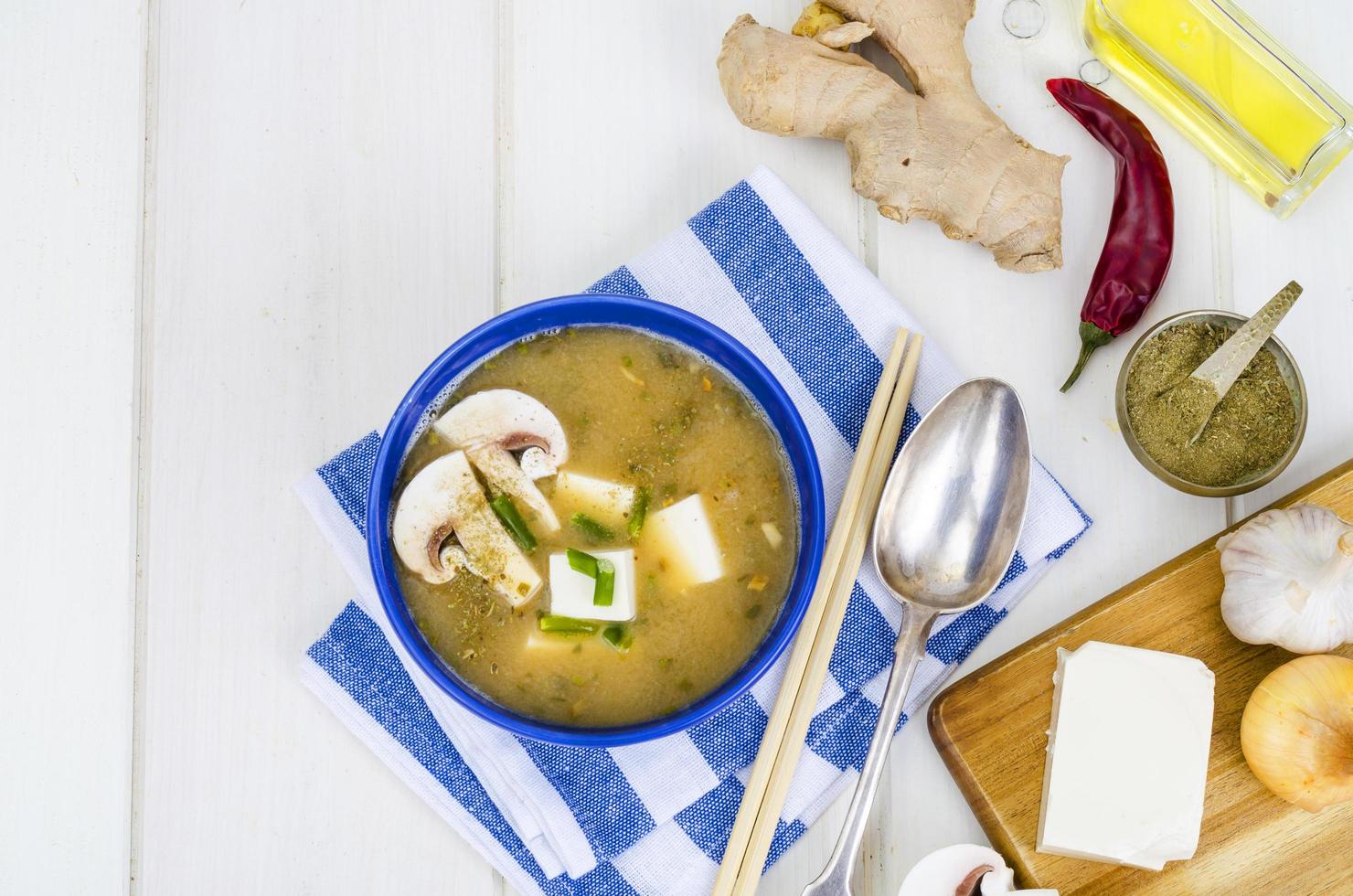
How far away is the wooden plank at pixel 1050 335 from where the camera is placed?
6.70 feet

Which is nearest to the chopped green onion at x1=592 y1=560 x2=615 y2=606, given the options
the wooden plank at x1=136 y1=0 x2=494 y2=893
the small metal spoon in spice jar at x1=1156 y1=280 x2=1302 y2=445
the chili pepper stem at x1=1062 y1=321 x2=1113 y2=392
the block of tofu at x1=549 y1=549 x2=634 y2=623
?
the block of tofu at x1=549 y1=549 x2=634 y2=623

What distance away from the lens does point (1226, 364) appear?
1.92 meters

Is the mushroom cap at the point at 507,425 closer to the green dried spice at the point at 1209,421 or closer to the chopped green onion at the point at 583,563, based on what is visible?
the chopped green onion at the point at 583,563

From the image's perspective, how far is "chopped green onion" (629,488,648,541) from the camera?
71.1 inches

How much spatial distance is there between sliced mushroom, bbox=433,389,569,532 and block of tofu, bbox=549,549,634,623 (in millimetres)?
78

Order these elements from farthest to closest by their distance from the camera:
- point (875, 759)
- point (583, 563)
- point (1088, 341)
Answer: point (1088, 341) < point (875, 759) < point (583, 563)

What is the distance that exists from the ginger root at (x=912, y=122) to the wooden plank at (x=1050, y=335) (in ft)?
0.37

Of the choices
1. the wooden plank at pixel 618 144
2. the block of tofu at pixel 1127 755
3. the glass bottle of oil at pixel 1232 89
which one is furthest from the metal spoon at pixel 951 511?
the glass bottle of oil at pixel 1232 89

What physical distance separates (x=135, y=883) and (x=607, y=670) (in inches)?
39.7

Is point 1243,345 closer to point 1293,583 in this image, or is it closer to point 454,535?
point 1293,583

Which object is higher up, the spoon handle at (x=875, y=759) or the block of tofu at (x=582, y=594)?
the block of tofu at (x=582, y=594)

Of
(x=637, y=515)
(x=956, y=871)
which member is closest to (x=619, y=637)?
(x=637, y=515)

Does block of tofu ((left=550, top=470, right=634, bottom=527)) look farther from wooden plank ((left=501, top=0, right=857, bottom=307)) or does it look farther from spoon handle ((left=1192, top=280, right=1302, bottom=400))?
spoon handle ((left=1192, top=280, right=1302, bottom=400))

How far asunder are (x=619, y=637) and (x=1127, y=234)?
1151mm
